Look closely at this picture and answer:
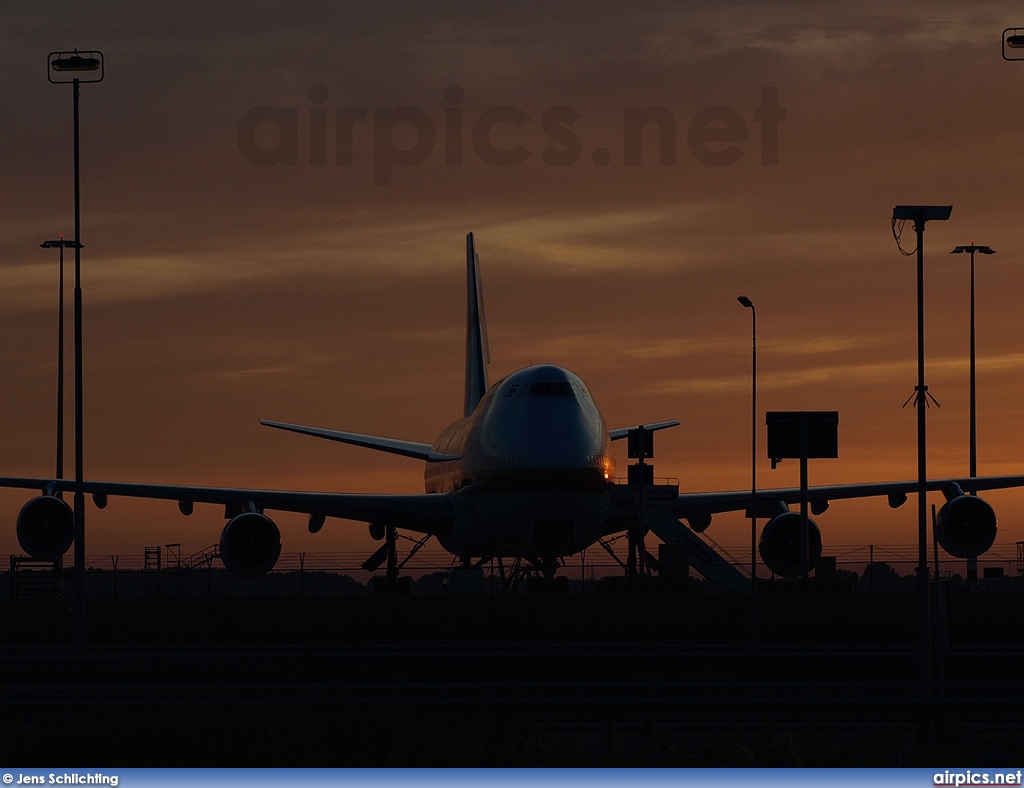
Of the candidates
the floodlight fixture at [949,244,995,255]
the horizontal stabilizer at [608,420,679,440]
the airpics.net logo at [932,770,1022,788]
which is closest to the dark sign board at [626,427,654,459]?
the horizontal stabilizer at [608,420,679,440]

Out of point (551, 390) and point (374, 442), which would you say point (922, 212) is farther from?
point (374, 442)

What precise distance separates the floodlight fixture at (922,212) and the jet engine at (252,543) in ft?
77.5

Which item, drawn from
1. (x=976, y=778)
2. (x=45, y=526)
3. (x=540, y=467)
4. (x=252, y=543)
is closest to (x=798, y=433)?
(x=540, y=467)

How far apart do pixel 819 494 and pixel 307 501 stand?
14760mm

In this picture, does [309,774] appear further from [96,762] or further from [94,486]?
[94,486]

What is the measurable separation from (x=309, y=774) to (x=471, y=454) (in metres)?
34.4

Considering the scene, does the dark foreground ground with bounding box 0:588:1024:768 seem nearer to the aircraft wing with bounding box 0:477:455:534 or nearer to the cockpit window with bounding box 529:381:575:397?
the cockpit window with bounding box 529:381:575:397

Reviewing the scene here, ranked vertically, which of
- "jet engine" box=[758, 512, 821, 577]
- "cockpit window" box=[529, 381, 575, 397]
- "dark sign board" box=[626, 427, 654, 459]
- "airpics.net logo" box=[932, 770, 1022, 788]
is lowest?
"jet engine" box=[758, 512, 821, 577]

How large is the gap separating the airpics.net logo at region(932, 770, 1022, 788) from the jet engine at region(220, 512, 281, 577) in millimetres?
33488

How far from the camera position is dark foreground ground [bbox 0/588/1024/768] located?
509 inches

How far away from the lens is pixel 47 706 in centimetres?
1340

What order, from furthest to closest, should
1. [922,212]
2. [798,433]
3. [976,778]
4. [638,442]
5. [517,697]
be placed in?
[638,442] < [798,433] < [922,212] < [517,697] < [976,778]

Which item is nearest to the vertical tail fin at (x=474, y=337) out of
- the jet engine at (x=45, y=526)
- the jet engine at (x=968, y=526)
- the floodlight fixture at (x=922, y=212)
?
the jet engine at (x=45, y=526)

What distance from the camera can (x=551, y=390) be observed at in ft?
133
